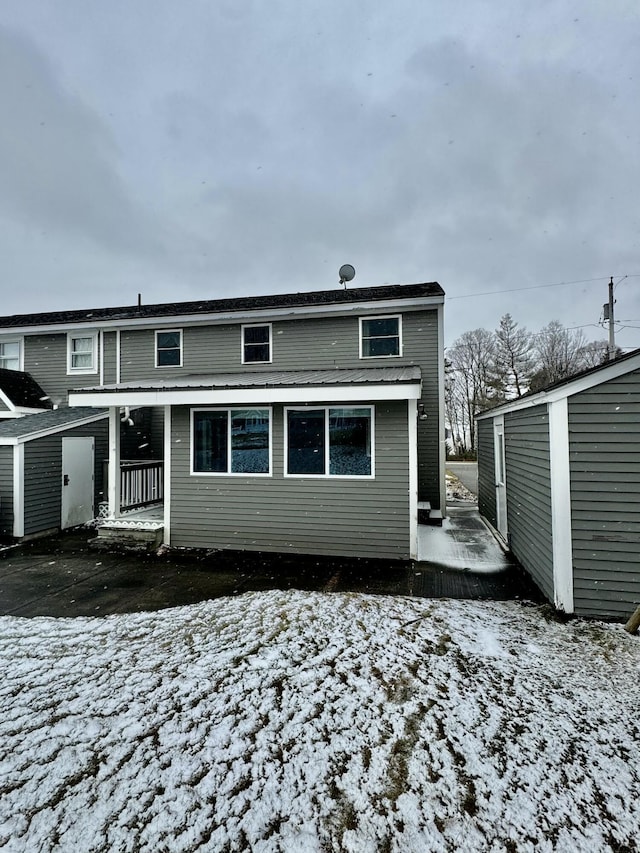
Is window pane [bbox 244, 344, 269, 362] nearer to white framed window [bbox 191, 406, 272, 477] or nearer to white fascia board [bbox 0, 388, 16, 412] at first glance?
white framed window [bbox 191, 406, 272, 477]

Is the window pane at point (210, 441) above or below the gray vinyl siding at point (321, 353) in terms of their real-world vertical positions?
below

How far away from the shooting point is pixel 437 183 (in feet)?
66.3

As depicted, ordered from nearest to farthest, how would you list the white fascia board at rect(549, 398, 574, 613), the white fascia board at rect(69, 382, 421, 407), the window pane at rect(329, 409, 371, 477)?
the white fascia board at rect(549, 398, 574, 613), the white fascia board at rect(69, 382, 421, 407), the window pane at rect(329, 409, 371, 477)

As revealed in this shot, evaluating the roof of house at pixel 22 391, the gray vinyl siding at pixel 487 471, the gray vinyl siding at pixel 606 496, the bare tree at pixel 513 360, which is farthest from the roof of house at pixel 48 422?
the bare tree at pixel 513 360

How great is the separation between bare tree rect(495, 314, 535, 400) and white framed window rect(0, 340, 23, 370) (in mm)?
27556

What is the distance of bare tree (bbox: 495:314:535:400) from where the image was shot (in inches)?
1117

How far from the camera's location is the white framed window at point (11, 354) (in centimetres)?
1199

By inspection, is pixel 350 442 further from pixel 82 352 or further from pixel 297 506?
pixel 82 352

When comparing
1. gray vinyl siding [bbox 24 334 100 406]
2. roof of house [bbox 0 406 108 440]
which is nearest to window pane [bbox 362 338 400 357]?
roof of house [bbox 0 406 108 440]

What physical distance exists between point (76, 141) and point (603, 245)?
3294 centimetres

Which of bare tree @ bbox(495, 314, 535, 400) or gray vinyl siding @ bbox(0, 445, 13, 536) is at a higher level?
bare tree @ bbox(495, 314, 535, 400)

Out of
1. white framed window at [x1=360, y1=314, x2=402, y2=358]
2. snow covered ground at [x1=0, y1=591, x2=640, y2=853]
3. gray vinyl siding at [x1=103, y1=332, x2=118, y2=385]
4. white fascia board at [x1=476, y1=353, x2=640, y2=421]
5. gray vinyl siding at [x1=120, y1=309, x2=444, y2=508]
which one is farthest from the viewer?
gray vinyl siding at [x1=103, y1=332, x2=118, y2=385]

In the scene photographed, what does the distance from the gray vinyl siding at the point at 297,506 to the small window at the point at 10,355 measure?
8.23 meters

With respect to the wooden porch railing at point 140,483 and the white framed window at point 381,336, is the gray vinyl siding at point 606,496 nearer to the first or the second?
the white framed window at point 381,336
